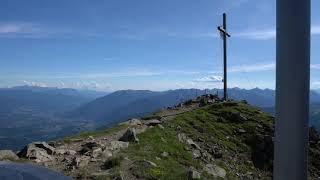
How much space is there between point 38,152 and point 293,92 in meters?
15.6

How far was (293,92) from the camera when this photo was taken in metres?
6.08

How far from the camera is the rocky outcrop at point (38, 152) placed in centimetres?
1948

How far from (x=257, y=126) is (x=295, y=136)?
1127 inches

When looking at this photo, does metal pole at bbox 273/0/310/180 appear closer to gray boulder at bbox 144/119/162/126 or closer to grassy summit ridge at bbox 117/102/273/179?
grassy summit ridge at bbox 117/102/273/179

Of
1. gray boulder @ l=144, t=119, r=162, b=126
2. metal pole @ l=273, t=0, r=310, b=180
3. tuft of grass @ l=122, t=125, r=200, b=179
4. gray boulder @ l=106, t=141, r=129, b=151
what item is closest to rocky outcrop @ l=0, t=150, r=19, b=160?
gray boulder @ l=106, t=141, r=129, b=151

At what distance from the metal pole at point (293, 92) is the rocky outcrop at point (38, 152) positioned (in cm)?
1461

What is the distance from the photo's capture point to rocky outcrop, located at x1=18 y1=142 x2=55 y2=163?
1948 centimetres

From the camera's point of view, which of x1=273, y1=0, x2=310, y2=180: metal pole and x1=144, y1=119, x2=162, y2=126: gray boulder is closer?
x1=273, y1=0, x2=310, y2=180: metal pole

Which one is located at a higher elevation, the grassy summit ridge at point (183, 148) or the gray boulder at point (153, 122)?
the gray boulder at point (153, 122)

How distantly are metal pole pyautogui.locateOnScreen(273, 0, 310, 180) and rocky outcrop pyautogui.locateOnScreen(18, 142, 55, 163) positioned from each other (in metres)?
14.6

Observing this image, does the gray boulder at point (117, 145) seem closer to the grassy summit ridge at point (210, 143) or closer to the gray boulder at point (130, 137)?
the grassy summit ridge at point (210, 143)

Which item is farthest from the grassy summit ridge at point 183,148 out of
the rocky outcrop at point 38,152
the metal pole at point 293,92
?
the metal pole at point 293,92

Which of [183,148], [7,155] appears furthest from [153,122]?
[7,155]

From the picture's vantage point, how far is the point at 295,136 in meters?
6.08
